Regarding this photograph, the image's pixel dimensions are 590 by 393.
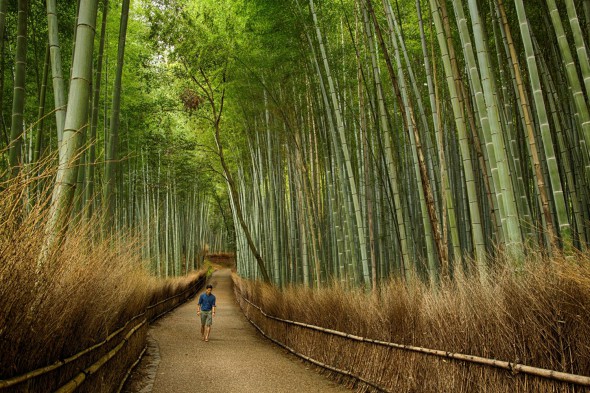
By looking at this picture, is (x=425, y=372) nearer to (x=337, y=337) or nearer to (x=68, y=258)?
(x=337, y=337)

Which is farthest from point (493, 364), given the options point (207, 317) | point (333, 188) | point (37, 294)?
point (207, 317)

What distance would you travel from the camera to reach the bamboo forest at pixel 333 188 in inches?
93.7

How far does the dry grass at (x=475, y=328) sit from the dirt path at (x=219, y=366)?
0.53 metres

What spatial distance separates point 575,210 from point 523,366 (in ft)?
9.77

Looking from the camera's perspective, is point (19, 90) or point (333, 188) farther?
point (333, 188)

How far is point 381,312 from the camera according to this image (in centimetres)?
437

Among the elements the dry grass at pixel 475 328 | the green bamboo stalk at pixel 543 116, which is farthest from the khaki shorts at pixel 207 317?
the green bamboo stalk at pixel 543 116

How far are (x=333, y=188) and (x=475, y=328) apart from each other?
4199 mm

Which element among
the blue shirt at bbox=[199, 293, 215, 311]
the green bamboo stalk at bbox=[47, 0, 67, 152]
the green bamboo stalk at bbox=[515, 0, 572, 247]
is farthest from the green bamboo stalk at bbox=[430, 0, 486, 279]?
the blue shirt at bbox=[199, 293, 215, 311]

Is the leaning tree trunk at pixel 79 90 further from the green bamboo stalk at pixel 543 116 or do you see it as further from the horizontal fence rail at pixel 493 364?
the green bamboo stalk at pixel 543 116

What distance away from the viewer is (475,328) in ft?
9.61

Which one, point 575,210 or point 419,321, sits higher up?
point 575,210

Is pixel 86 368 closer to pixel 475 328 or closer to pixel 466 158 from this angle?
pixel 475 328

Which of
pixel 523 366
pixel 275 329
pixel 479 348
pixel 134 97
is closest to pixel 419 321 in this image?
pixel 479 348
